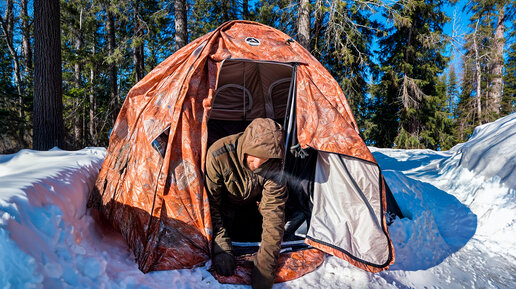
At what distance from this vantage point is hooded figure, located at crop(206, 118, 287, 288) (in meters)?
1.97

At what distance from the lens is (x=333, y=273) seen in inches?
89.4

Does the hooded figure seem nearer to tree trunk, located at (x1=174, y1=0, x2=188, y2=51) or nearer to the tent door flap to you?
the tent door flap

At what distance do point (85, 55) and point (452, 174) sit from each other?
10282 mm

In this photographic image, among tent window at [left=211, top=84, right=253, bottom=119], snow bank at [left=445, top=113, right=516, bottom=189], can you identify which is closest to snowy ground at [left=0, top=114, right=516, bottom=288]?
snow bank at [left=445, top=113, right=516, bottom=189]

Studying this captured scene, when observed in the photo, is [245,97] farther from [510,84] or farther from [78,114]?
[510,84]

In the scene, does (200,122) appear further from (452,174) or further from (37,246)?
(452,174)

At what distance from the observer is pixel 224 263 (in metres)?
2.15

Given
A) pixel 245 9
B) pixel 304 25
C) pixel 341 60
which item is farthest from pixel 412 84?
pixel 245 9

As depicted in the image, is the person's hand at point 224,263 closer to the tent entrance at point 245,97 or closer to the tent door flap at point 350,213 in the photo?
the tent door flap at point 350,213

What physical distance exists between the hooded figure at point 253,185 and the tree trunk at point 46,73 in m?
3.84

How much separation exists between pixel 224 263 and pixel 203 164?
86cm

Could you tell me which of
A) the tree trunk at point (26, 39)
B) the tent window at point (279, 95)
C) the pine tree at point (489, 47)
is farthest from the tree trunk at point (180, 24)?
the pine tree at point (489, 47)

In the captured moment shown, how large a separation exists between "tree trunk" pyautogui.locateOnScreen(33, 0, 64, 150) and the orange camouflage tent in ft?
8.04

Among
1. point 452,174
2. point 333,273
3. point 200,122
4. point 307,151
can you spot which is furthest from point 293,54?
point 452,174
